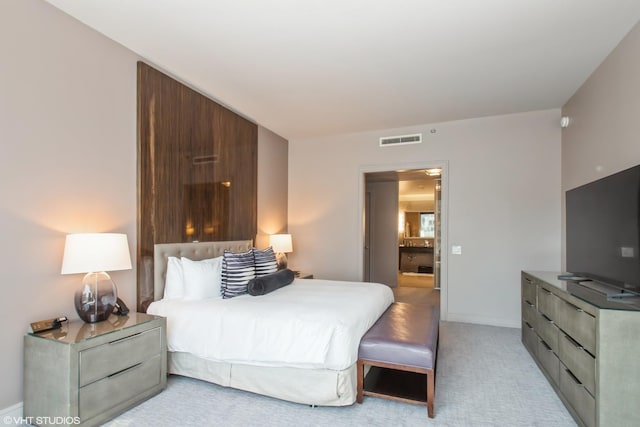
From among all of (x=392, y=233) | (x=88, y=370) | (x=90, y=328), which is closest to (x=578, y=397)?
(x=88, y=370)

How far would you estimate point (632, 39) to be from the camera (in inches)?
107

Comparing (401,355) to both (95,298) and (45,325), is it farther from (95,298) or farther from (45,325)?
(45,325)

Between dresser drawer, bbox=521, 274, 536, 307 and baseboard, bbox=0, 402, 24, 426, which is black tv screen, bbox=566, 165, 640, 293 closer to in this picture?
dresser drawer, bbox=521, 274, 536, 307

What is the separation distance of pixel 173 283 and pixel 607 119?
14.2 ft

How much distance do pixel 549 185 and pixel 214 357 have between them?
461 cm

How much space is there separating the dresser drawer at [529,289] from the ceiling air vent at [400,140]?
245 cm

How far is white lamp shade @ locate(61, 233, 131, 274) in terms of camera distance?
2361 millimetres

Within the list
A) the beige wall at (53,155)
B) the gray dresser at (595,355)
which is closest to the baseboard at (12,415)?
the beige wall at (53,155)

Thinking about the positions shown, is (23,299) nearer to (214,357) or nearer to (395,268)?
(214,357)

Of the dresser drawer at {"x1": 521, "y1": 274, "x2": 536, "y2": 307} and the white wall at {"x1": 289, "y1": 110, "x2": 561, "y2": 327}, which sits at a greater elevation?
the white wall at {"x1": 289, "y1": 110, "x2": 561, "y2": 327}

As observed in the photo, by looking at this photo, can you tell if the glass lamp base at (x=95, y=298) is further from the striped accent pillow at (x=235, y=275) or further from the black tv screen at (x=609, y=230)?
the black tv screen at (x=609, y=230)

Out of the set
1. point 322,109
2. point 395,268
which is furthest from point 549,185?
point 395,268

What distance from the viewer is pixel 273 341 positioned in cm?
260

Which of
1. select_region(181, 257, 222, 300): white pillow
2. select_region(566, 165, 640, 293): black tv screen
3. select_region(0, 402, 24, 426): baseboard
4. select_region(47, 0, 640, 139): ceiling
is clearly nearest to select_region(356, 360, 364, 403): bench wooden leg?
select_region(181, 257, 222, 300): white pillow
